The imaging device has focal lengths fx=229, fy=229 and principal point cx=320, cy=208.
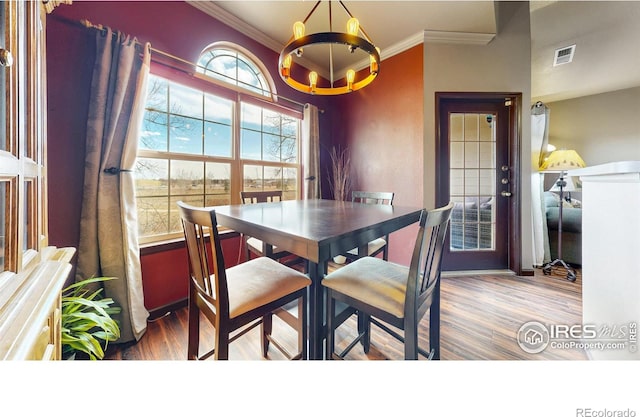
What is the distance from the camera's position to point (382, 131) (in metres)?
2.92

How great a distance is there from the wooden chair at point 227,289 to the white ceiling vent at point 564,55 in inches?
177

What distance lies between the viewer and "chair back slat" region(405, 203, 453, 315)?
852 millimetres

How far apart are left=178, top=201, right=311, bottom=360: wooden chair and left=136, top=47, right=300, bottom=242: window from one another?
1119 mm

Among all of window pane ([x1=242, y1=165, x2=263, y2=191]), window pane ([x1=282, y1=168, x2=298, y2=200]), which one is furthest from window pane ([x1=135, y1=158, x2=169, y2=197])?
window pane ([x1=282, y1=168, x2=298, y2=200])

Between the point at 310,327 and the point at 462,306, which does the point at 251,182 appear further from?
the point at 462,306

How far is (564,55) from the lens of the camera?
3.14m

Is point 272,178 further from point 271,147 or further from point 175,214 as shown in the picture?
point 175,214

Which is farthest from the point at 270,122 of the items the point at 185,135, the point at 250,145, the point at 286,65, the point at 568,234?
the point at 568,234

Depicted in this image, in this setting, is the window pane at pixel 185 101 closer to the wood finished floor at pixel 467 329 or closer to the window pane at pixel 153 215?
the window pane at pixel 153 215

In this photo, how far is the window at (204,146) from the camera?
187cm

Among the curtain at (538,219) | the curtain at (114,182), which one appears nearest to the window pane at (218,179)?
the curtain at (114,182)

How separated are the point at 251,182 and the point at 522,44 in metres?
3.29

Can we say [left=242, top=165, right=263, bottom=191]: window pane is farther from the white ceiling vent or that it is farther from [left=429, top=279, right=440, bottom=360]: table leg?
the white ceiling vent
